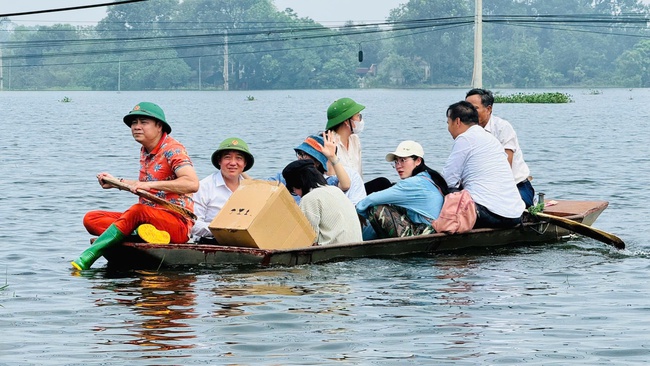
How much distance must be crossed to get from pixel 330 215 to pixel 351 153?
131cm

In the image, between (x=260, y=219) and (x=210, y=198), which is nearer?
(x=260, y=219)

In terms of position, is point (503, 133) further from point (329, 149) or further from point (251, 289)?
point (251, 289)

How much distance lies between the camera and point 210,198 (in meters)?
12.9

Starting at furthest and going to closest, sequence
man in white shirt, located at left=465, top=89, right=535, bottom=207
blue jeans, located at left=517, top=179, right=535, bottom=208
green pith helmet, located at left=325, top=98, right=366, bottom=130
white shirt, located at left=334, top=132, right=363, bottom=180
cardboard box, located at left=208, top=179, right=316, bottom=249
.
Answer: blue jeans, located at left=517, top=179, right=535, bottom=208 → man in white shirt, located at left=465, top=89, right=535, bottom=207 → white shirt, located at left=334, top=132, right=363, bottom=180 → green pith helmet, located at left=325, top=98, right=366, bottom=130 → cardboard box, located at left=208, top=179, right=316, bottom=249

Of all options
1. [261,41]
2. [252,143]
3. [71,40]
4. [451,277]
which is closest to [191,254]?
[451,277]

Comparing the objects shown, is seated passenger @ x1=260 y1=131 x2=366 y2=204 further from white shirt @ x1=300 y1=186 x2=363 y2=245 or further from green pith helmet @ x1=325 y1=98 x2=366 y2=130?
white shirt @ x1=300 y1=186 x2=363 y2=245

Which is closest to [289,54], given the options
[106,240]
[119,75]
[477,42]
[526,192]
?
[119,75]

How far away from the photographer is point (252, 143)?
142ft

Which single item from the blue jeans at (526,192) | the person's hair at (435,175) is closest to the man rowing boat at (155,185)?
the person's hair at (435,175)

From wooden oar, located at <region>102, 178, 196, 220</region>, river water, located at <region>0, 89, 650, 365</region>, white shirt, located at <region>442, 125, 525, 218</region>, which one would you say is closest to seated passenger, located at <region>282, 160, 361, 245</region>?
river water, located at <region>0, 89, 650, 365</region>

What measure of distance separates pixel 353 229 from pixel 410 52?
16002 cm

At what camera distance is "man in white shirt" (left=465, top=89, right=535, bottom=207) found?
14523 mm

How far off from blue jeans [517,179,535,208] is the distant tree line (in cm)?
14393

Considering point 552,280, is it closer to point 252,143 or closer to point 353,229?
point 353,229
